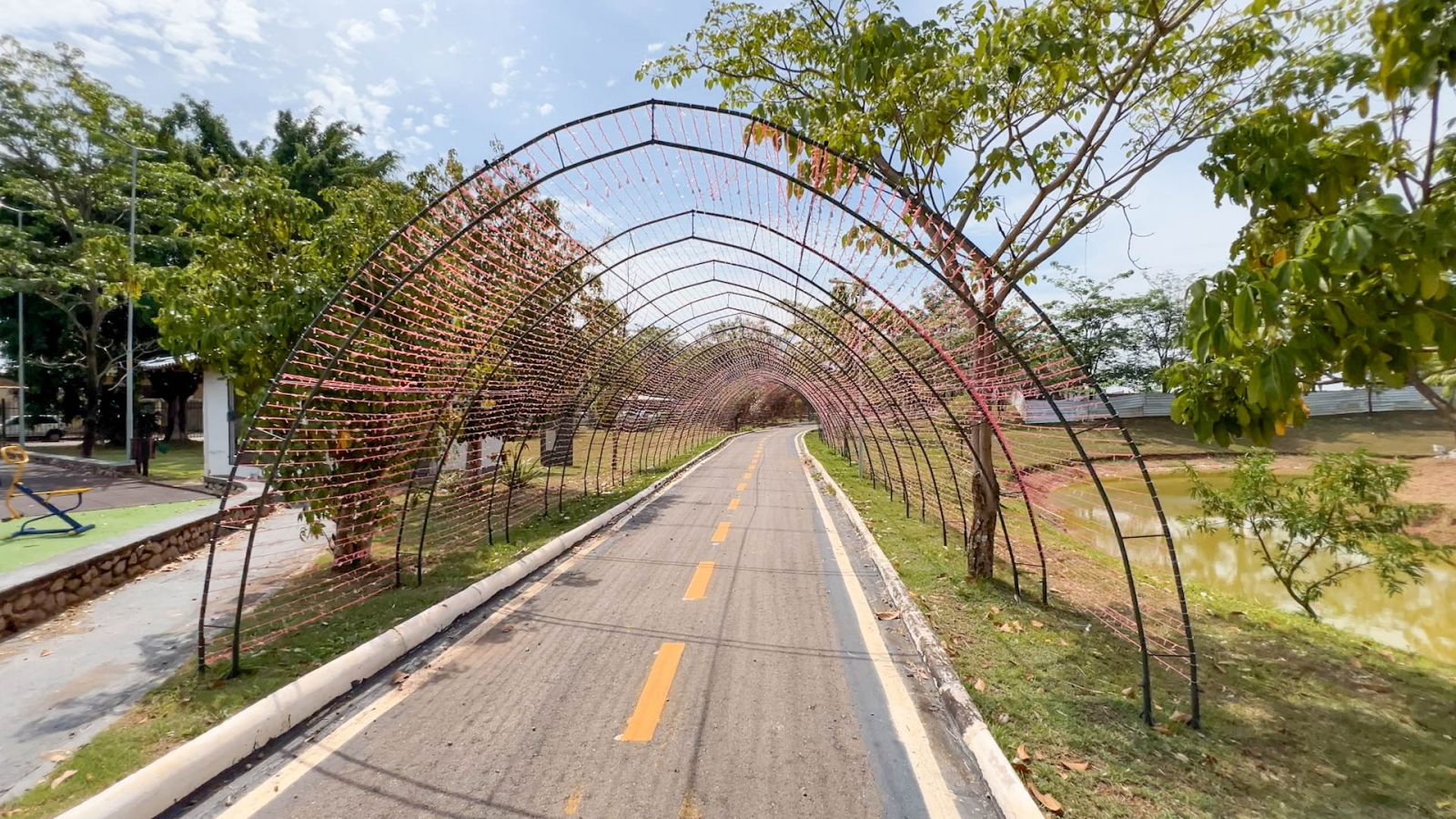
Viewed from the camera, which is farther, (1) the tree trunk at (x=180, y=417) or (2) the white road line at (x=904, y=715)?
(1) the tree trunk at (x=180, y=417)

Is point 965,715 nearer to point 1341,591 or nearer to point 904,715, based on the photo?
point 904,715

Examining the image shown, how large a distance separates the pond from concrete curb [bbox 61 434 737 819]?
20.5 ft

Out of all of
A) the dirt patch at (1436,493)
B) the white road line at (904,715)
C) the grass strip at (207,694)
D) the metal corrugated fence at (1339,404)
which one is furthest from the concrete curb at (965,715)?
the metal corrugated fence at (1339,404)

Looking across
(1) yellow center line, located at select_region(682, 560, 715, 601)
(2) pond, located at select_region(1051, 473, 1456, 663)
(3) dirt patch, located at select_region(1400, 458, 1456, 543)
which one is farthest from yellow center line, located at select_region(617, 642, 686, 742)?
(3) dirt patch, located at select_region(1400, 458, 1456, 543)

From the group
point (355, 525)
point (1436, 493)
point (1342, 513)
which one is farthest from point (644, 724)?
point (1436, 493)

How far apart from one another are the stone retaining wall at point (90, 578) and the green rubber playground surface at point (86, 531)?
0.48 m

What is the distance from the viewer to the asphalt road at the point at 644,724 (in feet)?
10.7

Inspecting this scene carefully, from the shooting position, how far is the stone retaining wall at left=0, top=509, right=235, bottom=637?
235 inches

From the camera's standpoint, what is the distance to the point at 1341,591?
31.8ft

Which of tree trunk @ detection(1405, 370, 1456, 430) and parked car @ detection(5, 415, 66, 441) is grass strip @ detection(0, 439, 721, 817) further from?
parked car @ detection(5, 415, 66, 441)

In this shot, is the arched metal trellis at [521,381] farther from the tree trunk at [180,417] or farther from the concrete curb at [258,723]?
the tree trunk at [180,417]

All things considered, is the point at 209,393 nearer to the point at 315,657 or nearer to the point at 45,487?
the point at 45,487

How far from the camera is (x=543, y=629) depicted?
19.0 feet

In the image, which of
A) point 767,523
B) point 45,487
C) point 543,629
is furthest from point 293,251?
point 45,487
